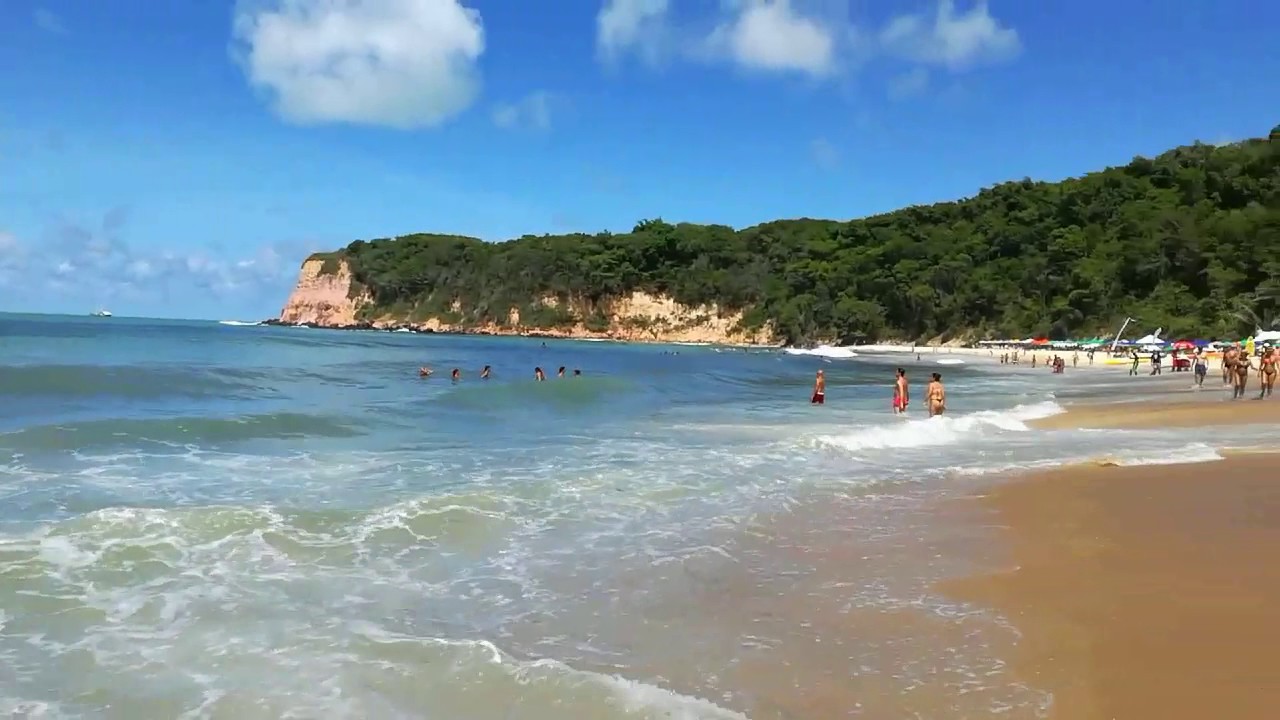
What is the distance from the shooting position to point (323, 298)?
518 ft

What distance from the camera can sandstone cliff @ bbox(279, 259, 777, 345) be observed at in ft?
424

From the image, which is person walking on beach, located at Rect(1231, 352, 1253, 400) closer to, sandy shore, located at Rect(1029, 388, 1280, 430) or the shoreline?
sandy shore, located at Rect(1029, 388, 1280, 430)

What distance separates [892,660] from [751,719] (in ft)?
3.78

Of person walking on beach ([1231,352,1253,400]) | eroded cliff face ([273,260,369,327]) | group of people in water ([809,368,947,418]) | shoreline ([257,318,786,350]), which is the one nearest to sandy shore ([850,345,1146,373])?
shoreline ([257,318,786,350])

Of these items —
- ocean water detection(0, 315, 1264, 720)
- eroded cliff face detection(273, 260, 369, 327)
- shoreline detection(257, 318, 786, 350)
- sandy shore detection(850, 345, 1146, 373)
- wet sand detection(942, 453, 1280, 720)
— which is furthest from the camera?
eroded cliff face detection(273, 260, 369, 327)

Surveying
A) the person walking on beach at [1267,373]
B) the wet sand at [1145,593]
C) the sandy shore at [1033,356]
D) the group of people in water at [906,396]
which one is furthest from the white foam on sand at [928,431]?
the sandy shore at [1033,356]

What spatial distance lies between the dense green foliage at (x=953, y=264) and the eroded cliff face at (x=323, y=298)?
462 cm

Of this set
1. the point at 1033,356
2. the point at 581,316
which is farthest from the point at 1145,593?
the point at 581,316

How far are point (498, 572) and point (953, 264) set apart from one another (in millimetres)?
102413

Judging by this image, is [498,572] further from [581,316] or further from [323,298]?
[323,298]

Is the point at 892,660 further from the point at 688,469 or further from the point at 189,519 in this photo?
the point at 688,469

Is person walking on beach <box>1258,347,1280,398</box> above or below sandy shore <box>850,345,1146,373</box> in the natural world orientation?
above

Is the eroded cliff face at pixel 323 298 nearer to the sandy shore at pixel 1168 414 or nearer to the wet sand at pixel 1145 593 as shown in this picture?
the sandy shore at pixel 1168 414

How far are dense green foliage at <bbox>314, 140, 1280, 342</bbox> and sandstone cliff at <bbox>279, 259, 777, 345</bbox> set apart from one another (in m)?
1.61
